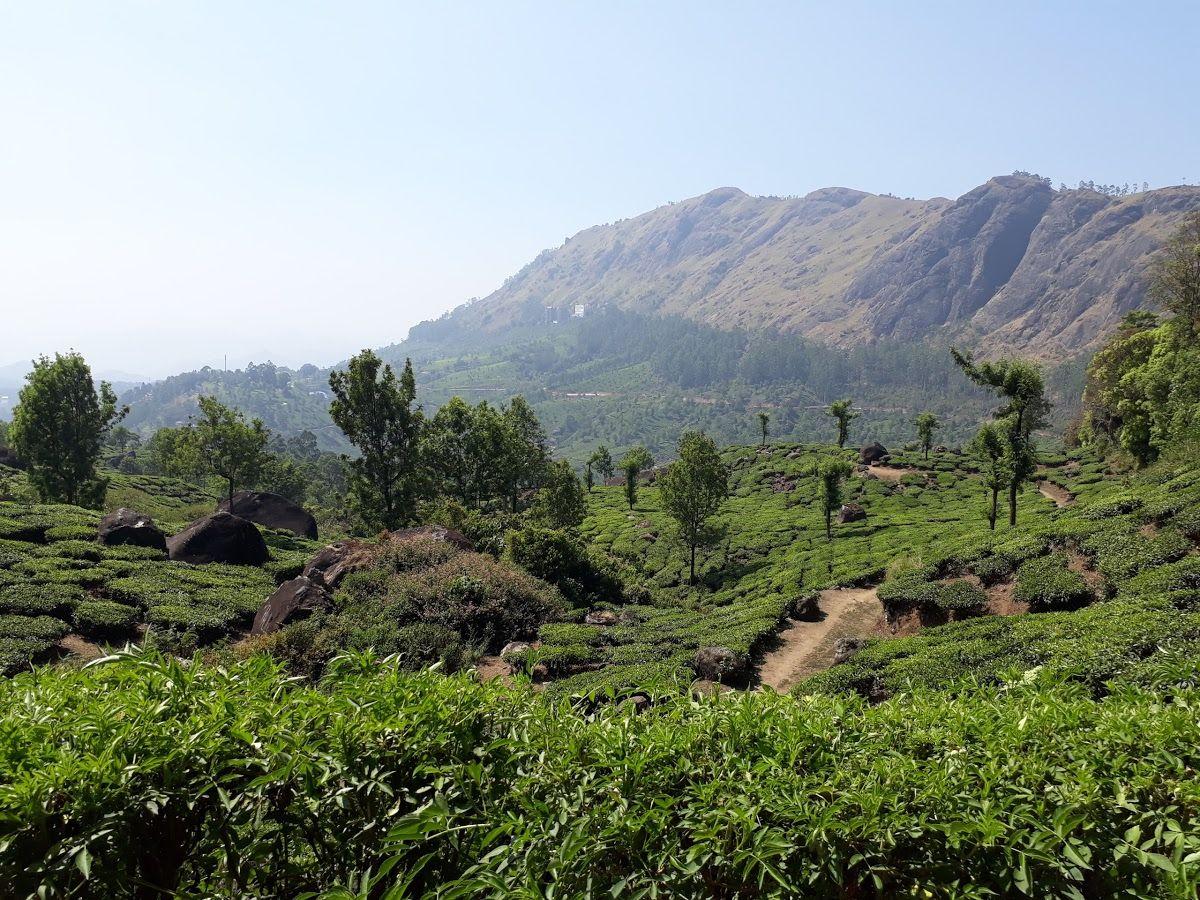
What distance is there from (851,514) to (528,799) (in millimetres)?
45148

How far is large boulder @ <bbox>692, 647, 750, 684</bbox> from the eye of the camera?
15430 millimetres

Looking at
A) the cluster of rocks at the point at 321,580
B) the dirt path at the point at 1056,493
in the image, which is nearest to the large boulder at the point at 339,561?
the cluster of rocks at the point at 321,580

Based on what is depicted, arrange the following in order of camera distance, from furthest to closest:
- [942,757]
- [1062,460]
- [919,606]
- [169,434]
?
1. [169,434]
2. [1062,460]
3. [919,606]
4. [942,757]

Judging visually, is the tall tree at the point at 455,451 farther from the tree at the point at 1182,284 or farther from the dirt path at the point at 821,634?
the tree at the point at 1182,284

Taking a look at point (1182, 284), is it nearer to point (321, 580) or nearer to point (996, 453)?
point (996, 453)

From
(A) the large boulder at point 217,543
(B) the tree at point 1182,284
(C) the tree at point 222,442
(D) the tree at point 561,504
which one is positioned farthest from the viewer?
(C) the tree at point 222,442

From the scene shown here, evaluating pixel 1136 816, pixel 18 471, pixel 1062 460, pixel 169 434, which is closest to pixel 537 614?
pixel 1136 816

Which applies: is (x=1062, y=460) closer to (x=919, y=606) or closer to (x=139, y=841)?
(x=919, y=606)

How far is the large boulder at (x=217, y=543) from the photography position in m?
24.7

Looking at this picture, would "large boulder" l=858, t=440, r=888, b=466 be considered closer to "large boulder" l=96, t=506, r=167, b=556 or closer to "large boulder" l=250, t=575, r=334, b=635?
"large boulder" l=250, t=575, r=334, b=635

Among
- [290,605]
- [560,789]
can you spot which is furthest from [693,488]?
[560,789]

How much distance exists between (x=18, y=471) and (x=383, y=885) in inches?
2371

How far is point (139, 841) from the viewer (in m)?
2.86

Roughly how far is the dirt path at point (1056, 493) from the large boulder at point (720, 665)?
35.5m
